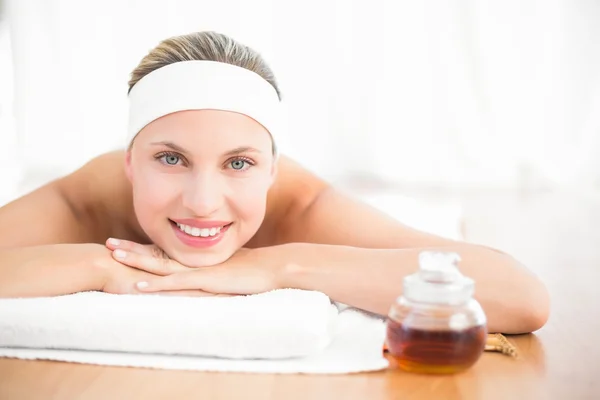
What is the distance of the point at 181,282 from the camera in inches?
63.1

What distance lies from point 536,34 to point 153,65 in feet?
9.34

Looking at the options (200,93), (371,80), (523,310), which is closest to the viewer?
(523,310)

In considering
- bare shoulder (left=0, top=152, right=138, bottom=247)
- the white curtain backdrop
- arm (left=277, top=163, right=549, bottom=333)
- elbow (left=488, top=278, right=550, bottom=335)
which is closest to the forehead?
arm (left=277, top=163, right=549, bottom=333)

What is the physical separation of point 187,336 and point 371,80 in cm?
304

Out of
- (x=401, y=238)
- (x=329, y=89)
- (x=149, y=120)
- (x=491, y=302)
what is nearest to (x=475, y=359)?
(x=491, y=302)

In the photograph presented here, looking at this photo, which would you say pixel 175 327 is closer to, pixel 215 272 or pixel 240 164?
pixel 215 272

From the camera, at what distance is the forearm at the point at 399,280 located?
1.54 m

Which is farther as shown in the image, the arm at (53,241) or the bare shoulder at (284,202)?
the bare shoulder at (284,202)

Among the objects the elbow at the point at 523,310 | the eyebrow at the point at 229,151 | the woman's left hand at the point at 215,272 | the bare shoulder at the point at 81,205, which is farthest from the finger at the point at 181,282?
the elbow at the point at 523,310

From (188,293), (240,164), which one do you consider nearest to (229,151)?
(240,164)

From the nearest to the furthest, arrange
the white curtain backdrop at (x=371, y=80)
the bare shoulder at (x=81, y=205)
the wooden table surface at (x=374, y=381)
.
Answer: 1. the wooden table surface at (x=374, y=381)
2. the bare shoulder at (x=81, y=205)
3. the white curtain backdrop at (x=371, y=80)

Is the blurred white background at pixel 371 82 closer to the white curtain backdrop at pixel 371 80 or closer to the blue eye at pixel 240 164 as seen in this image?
the white curtain backdrop at pixel 371 80

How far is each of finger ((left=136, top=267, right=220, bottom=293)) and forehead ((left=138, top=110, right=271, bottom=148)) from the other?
9.4 inches

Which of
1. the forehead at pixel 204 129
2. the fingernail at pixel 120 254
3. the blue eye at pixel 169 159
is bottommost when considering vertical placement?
the fingernail at pixel 120 254
